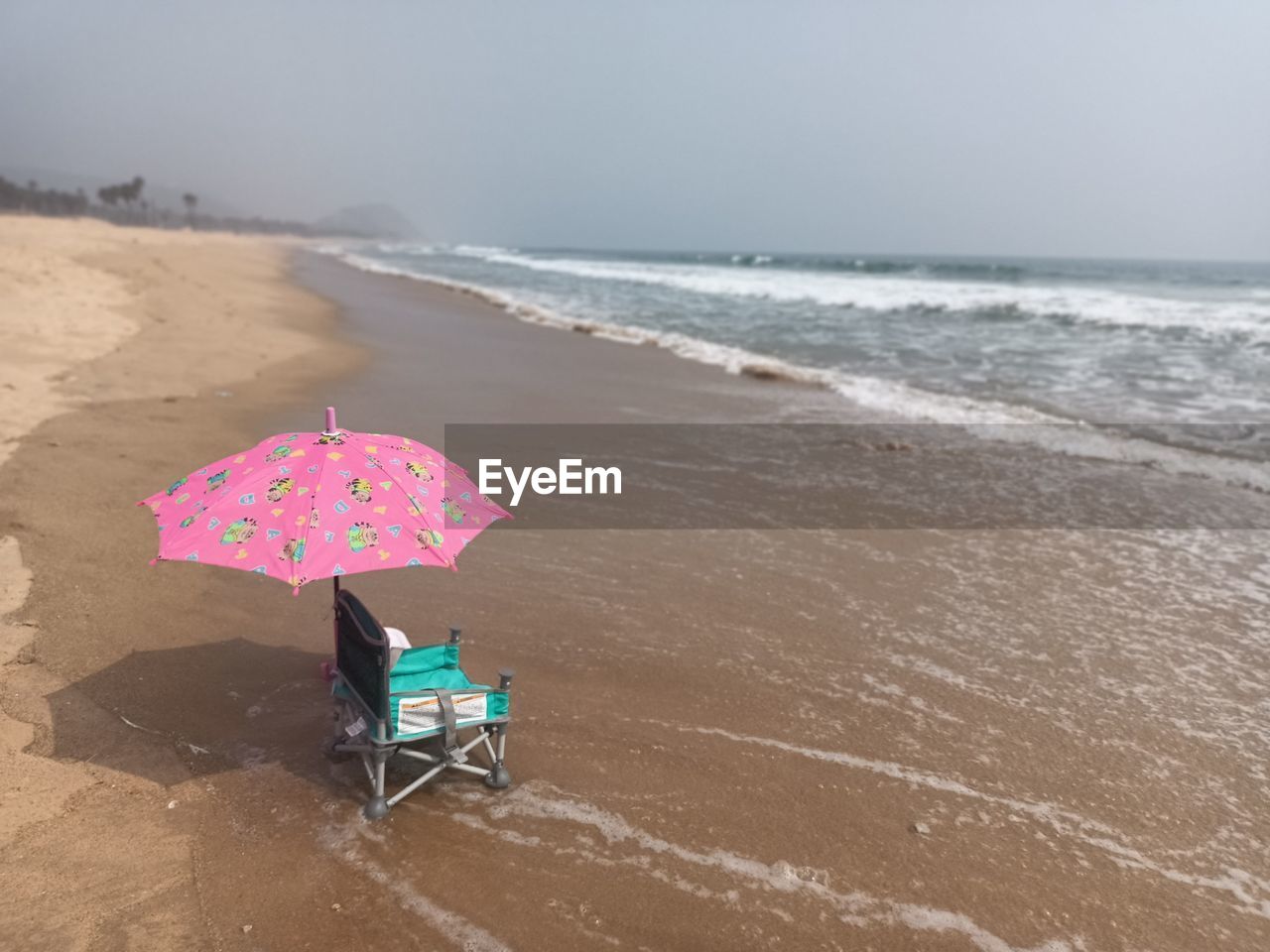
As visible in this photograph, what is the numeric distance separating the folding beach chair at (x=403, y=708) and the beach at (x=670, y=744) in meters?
0.16

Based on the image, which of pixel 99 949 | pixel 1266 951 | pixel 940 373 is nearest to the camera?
pixel 99 949

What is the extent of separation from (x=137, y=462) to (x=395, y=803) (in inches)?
214

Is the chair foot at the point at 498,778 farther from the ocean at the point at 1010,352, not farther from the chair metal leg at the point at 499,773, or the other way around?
the ocean at the point at 1010,352

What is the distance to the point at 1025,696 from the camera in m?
4.50

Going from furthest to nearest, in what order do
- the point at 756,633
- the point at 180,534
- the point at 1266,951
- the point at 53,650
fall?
the point at 756,633
the point at 53,650
the point at 180,534
the point at 1266,951

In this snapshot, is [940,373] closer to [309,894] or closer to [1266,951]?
[1266,951]

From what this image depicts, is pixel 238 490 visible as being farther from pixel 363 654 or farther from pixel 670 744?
pixel 670 744

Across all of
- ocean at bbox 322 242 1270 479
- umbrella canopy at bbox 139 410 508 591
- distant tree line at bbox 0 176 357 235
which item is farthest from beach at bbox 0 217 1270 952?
distant tree line at bbox 0 176 357 235

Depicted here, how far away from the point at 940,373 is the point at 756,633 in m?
12.2

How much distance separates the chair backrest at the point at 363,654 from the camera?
3.21 m

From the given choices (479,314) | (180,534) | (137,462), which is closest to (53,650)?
(180,534)

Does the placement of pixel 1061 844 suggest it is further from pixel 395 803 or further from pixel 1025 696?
pixel 395 803

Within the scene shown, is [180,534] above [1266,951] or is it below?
above

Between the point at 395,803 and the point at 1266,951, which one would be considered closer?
the point at 1266,951
